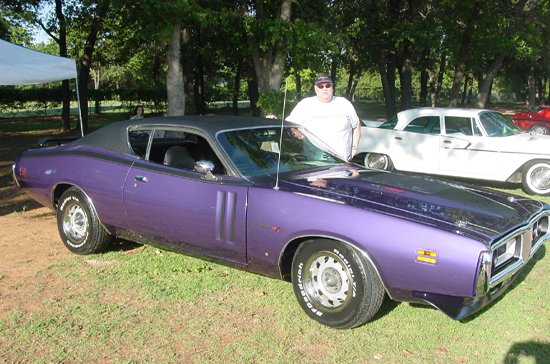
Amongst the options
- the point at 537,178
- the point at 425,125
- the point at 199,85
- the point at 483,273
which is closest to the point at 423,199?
the point at 483,273

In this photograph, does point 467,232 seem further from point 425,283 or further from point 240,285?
point 240,285

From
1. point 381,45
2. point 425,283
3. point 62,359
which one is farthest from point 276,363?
point 381,45

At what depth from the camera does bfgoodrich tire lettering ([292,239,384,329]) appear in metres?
3.41

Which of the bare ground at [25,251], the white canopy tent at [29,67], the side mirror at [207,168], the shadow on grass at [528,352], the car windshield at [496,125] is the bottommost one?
the bare ground at [25,251]

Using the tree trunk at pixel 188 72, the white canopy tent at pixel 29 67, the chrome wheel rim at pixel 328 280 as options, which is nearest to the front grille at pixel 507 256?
the chrome wheel rim at pixel 328 280

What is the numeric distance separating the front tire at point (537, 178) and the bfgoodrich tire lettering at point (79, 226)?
272 inches

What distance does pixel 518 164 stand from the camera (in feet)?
27.9

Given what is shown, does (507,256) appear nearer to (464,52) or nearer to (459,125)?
(459,125)

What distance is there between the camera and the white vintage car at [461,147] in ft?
27.7

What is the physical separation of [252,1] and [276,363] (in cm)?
1587

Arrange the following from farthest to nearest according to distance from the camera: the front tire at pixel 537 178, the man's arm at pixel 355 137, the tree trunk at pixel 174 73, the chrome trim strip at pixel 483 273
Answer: the tree trunk at pixel 174 73, the front tire at pixel 537 178, the man's arm at pixel 355 137, the chrome trim strip at pixel 483 273

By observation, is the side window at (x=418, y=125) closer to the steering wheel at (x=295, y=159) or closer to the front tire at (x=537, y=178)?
the front tire at (x=537, y=178)

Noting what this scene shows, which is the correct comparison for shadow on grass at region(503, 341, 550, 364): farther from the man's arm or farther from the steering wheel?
the man's arm

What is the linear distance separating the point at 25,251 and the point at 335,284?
3675 millimetres
